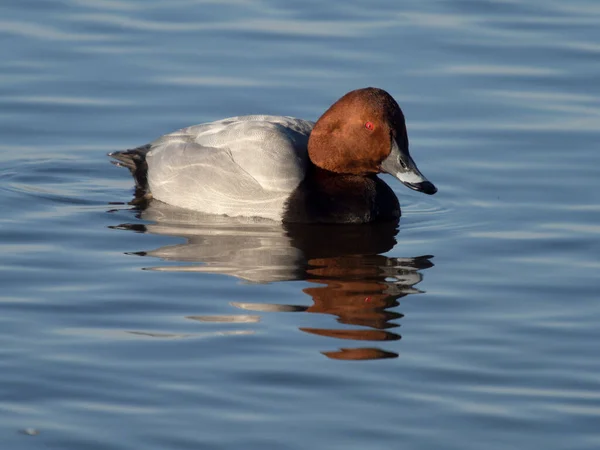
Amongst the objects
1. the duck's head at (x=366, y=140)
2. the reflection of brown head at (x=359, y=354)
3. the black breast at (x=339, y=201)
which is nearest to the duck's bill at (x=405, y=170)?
the duck's head at (x=366, y=140)

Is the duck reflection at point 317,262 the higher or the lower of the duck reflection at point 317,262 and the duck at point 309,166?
the lower

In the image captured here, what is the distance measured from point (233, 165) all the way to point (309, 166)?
513 millimetres

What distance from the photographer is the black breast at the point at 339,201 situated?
9.18 metres

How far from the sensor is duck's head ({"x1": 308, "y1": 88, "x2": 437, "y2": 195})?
30.0ft

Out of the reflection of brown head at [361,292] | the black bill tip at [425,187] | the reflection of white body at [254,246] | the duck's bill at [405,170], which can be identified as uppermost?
the duck's bill at [405,170]

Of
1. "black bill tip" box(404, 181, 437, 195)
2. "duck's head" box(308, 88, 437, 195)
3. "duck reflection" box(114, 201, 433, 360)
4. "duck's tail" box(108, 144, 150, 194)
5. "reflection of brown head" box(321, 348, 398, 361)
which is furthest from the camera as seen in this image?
"duck's tail" box(108, 144, 150, 194)

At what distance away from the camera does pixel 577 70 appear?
1197 cm

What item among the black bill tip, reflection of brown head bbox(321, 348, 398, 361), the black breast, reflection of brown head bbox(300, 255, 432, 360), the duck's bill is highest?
the duck's bill

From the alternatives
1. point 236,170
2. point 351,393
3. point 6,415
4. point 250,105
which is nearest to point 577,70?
point 250,105

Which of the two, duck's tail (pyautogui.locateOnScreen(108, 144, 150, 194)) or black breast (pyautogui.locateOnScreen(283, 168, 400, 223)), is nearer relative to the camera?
black breast (pyautogui.locateOnScreen(283, 168, 400, 223))

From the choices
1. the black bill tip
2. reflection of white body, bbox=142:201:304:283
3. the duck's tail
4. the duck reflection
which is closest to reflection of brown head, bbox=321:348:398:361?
the duck reflection

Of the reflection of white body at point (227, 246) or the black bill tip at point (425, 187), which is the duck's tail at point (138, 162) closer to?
the reflection of white body at point (227, 246)

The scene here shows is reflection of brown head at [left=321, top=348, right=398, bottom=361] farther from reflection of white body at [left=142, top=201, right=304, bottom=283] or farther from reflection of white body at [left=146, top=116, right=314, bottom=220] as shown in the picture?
reflection of white body at [left=146, top=116, right=314, bottom=220]

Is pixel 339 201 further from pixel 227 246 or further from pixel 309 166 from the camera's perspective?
pixel 227 246
